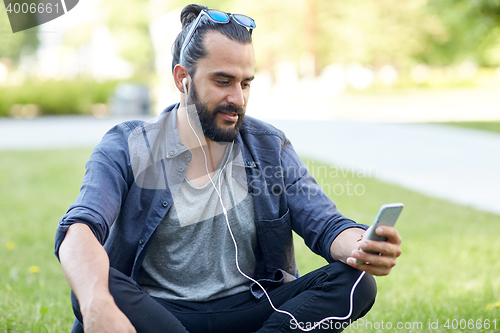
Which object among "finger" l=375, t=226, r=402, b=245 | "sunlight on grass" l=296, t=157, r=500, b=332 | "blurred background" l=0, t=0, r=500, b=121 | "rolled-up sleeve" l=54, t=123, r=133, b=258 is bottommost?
"blurred background" l=0, t=0, r=500, b=121

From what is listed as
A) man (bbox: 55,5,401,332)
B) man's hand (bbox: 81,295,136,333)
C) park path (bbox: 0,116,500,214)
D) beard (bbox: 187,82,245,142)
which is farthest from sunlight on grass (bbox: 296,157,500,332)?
man's hand (bbox: 81,295,136,333)

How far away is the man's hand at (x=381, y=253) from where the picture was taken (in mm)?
2117

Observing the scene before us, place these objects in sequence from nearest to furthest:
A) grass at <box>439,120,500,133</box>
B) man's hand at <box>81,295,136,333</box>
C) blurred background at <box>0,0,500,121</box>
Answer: man's hand at <box>81,295,136,333</box> → grass at <box>439,120,500,133</box> → blurred background at <box>0,0,500,121</box>

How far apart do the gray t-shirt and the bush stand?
19206mm

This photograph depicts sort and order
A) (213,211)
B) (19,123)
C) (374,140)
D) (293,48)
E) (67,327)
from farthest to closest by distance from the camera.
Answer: (293,48) < (19,123) < (374,140) < (67,327) < (213,211)

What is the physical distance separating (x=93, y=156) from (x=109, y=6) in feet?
146

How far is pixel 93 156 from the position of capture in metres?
2.38

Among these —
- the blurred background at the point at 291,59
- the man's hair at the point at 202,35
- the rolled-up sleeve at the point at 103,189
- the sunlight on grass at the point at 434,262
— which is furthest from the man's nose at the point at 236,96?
the blurred background at the point at 291,59

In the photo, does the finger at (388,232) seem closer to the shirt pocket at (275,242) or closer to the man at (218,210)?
the man at (218,210)

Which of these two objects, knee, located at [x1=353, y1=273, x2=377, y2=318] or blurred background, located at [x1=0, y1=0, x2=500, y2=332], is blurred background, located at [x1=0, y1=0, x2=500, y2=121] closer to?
blurred background, located at [x1=0, y1=0, x2=500, y2=332]

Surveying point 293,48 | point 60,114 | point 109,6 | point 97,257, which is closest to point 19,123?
point 60,114

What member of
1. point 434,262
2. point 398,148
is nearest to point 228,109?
point 434,262

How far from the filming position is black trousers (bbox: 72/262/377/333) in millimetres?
2125

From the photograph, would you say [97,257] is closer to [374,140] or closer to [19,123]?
[374,140]
